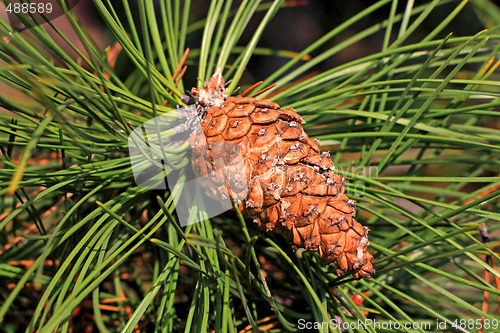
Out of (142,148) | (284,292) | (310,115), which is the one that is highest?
(310,115)

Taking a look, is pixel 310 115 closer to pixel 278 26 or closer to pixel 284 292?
pixel 284 292

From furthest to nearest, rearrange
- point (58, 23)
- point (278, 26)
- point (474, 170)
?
point (278, 26)
point (58, 23)
point (474, 170)

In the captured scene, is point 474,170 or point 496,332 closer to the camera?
point 496,332

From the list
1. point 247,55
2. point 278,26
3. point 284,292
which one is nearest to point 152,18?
point 247,55

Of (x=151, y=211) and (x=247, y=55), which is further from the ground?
(x=247, y=55)

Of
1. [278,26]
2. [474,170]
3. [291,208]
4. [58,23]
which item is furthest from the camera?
[278,26]

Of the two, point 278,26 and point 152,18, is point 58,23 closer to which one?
point 152,18

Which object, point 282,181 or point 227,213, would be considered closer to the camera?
point 282,181
